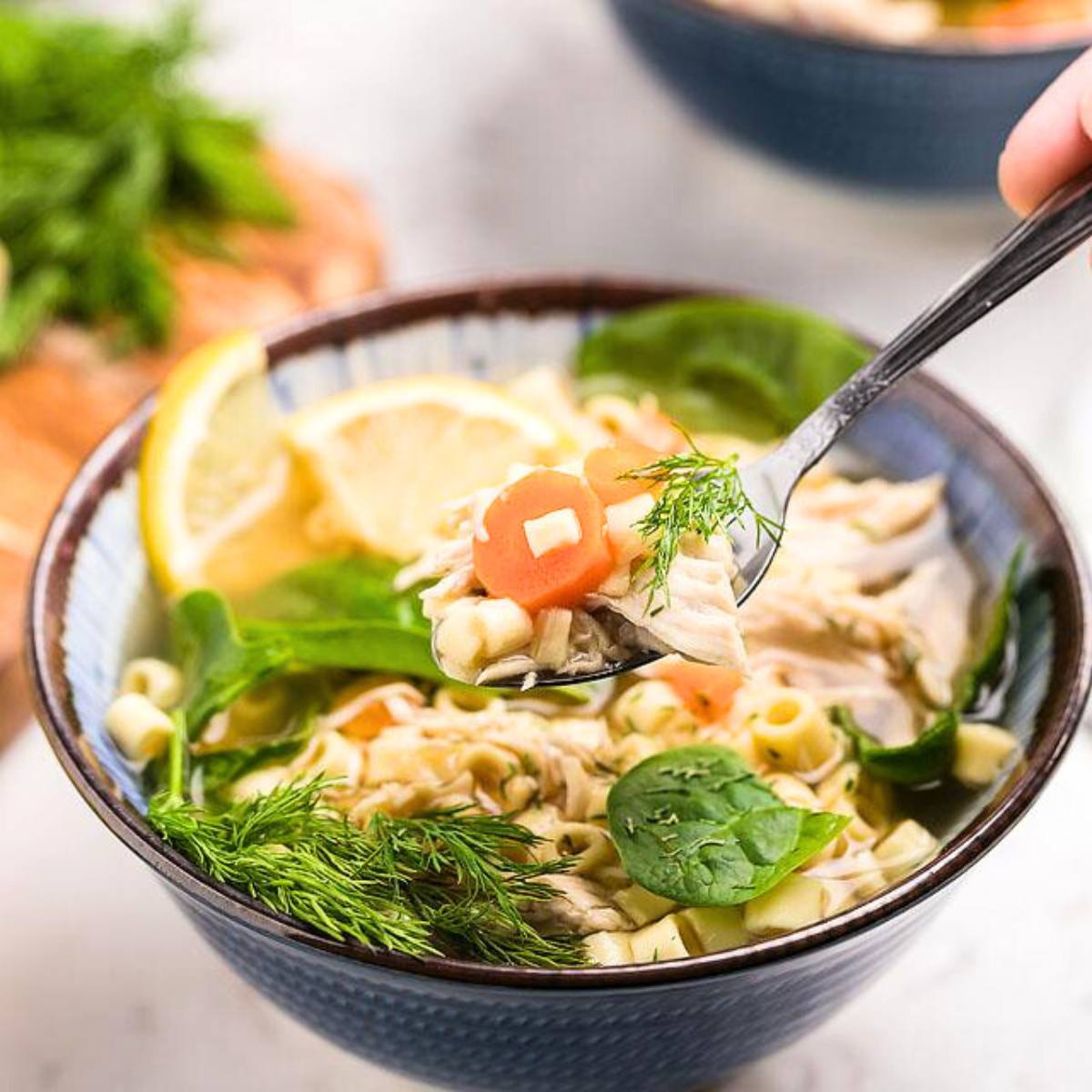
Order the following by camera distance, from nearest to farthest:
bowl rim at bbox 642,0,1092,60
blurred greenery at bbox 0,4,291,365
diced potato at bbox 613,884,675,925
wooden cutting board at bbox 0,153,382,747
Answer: diced potato at bbox 613,884,675,925, wooden cutting board at bbox 0,153,382,747, bowl rim at bbox 642,0,1092,60, blurred greenery at bbox 0,4,291,365

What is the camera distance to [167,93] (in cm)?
318

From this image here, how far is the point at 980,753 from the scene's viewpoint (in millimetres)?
1892

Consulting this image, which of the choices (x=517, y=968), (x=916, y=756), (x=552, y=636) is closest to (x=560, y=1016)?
(x=517, y=968)

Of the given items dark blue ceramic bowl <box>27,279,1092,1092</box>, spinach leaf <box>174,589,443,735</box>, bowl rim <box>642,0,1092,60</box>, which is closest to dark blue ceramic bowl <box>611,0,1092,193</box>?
bowl rim <box>642,0,1092,60</box>

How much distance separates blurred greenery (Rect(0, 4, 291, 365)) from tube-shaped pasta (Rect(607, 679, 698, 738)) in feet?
4.20

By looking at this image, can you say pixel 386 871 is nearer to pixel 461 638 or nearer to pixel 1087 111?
pixel 461 638

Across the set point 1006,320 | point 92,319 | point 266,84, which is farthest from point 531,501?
point 266,84

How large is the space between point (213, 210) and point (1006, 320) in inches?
55.3

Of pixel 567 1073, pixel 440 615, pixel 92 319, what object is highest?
pixel 440 615

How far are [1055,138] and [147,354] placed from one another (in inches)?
62.3

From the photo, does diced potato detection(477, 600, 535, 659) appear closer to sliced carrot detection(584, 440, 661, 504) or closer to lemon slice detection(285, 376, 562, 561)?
sliced carrot detection(584, 440, 661, 504)

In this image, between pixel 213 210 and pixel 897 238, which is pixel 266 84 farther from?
pixel 897 238

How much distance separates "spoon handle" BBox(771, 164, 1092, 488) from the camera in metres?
1.76

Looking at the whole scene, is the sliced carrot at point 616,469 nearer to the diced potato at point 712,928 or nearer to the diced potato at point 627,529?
the diced potato at point 627,529
